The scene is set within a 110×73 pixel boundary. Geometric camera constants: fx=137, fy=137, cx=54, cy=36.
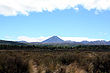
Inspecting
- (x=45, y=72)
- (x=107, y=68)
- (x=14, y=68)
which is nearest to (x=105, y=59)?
(x=107, y=68)

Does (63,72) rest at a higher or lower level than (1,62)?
lower

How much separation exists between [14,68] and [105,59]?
8213 millimetres

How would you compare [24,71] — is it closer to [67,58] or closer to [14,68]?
[14,68]

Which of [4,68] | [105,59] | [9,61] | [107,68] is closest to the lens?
[4,68]

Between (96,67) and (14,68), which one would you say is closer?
(14,68)

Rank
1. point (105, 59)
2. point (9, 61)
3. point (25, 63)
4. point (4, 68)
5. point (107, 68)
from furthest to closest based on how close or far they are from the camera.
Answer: point (105, 59) < point (107, 68) < point (25, 63) < point (9, 61) < point (4, 68)

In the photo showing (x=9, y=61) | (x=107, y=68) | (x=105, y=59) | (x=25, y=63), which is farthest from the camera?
(x=105, y=59)

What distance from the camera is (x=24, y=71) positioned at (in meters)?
9.09

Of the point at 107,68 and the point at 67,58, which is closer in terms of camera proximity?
the point at 107,68

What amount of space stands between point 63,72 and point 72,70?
770 mm

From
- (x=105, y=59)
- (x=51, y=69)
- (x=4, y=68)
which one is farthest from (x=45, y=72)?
(x=105, y=59)

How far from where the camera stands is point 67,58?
1294 centimetres

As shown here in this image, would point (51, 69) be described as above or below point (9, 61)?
below

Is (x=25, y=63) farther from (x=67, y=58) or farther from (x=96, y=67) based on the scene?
(x=96, y=67)
